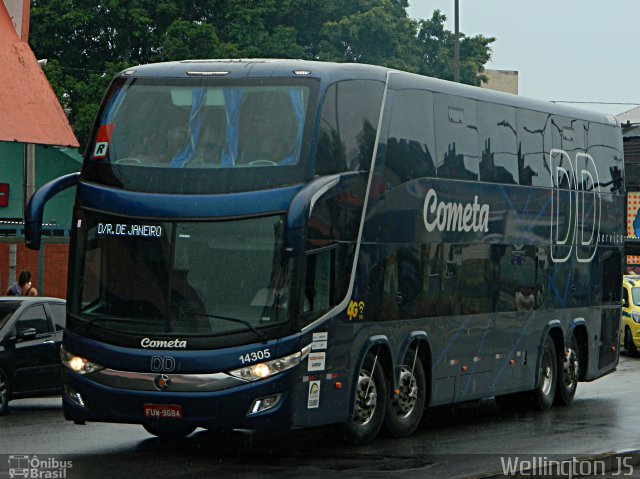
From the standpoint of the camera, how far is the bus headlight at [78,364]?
13.1 meters

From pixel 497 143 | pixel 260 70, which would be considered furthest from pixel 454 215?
pixel 260 70

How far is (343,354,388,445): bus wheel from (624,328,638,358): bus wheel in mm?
18005

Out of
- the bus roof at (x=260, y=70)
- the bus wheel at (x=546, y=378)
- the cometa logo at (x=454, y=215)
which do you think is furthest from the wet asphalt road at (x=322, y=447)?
the bus roof at (x=260, y=70)

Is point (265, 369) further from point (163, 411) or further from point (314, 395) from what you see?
point (163, 411)

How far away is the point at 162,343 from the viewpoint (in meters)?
12.8

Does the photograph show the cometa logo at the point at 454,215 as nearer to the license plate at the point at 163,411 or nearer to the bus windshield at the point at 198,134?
the bus windshield at the point at 198,134

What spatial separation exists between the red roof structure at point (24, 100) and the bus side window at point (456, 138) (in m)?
10.0

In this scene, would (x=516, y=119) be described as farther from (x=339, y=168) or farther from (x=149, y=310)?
(x=149, y=310)

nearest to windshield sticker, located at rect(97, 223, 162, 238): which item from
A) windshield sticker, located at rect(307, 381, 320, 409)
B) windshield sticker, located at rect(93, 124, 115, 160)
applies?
windshield sticker, located at rect(93, 124, 115, 160)

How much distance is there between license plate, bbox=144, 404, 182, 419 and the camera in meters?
12.7

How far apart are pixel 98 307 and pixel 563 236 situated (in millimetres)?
8235

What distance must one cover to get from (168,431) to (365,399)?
198 cm

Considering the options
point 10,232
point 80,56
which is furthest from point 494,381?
point 80,56

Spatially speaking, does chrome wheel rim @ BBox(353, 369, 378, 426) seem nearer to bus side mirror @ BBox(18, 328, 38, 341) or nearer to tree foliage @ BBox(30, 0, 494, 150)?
bus side mirror @ BBox(18, 328, 38, 341)
